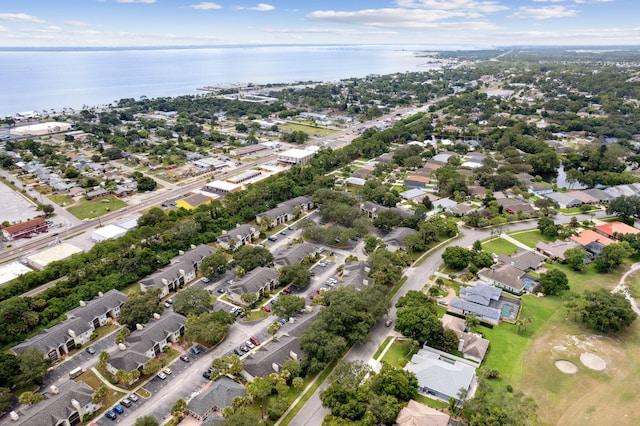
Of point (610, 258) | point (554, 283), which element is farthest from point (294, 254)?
point (610, 258)

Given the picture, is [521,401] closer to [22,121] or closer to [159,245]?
[159,245]

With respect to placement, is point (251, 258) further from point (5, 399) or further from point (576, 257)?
point (576, 257)

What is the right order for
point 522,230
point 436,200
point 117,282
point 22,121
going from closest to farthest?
1. point 117,282
2. point 522,230
3. point 436,200
4. point 22,121

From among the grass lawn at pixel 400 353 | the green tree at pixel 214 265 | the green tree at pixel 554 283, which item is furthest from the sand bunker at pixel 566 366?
the green tree at pixel 214 265

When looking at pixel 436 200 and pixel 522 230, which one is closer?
pixel 522 230

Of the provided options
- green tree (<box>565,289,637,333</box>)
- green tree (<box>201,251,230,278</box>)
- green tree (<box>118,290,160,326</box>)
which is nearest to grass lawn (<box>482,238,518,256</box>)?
green tree (<box>565,289,637,333</box>)

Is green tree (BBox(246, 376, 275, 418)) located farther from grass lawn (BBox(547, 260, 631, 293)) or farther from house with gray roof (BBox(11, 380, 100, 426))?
grass lawn (BBox(547, 260, 631, 293))

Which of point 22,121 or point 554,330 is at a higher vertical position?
point 22,121

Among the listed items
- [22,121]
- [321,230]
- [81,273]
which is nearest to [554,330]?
[321,230]
